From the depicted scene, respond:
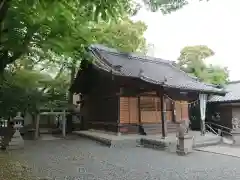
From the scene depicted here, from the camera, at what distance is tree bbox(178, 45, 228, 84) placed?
81.7 ft

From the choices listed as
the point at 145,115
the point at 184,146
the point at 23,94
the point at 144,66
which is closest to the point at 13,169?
the point at 184,146

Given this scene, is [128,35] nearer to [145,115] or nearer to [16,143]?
[145,115]

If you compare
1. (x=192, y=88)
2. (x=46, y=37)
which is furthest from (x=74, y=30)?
(x=192, y=88)

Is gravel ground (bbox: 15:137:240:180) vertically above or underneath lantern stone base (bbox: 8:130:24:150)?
underneath

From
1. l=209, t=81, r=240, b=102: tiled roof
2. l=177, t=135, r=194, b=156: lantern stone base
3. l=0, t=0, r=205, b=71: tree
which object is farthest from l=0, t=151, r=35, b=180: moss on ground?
l=209, t=81, r=240, b=102: tiled roof

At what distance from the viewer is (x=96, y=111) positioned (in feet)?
55.8

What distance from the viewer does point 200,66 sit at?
25766 mm

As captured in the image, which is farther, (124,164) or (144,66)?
(144,66)

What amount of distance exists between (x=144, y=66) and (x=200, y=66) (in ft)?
34.2

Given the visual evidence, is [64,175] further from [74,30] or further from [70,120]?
[70,120]

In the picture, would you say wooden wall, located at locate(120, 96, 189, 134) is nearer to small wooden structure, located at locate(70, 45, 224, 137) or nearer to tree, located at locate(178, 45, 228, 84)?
small wooden structure, located at locate(70, 45, 224, 137)

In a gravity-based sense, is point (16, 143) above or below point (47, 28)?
below

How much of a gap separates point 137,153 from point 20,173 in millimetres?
4808

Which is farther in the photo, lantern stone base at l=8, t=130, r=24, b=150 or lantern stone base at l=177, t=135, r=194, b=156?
lantern stone base at l=8, t=130, r=24, b=150
